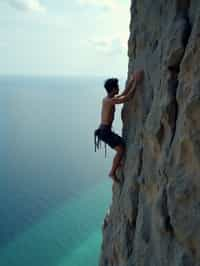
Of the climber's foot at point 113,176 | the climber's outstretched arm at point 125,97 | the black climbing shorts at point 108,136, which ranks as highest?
the climber's outstretched arm at point 125,97

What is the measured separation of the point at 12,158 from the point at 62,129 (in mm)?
19656

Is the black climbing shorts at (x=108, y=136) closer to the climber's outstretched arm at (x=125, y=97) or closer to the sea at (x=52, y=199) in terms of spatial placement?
the climber's outstretched arm at (x=125, y=97)

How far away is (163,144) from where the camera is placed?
443 centimetres

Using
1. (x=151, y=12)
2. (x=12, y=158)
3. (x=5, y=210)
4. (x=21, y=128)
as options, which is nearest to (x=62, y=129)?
(x=21, y=128)

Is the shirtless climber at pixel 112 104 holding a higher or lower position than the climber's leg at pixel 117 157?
higher

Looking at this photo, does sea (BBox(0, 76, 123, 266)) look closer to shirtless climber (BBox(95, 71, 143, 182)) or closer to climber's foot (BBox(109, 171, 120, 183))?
climber's foot (BBox(109, 171, 120, 183))

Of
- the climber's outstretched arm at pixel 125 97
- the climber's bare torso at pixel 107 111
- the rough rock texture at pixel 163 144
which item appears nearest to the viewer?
the rough rock texture at pixel 163 144

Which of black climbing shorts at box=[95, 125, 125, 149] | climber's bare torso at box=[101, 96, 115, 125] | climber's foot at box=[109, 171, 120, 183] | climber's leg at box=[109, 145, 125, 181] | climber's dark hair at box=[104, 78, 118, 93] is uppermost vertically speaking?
climber's dark hair at box=[104, 78, 118, 93]

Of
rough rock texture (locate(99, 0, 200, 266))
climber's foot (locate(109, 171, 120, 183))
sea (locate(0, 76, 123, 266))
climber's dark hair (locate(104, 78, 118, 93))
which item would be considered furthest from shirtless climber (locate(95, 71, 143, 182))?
sea (locate(0, 76, 123, 266))

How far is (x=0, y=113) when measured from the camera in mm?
80688

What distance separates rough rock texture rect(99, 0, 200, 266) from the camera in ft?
11.7

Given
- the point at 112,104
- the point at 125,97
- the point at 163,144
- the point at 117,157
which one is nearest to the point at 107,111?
the point at 112,104

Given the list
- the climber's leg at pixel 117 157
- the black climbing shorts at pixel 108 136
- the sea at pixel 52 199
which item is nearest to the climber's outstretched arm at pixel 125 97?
the black climbing shorts at pixel 108 136

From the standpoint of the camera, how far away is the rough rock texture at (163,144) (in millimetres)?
3576
